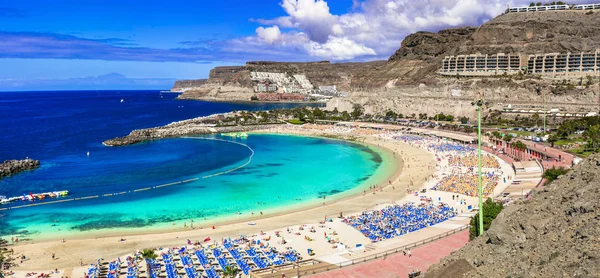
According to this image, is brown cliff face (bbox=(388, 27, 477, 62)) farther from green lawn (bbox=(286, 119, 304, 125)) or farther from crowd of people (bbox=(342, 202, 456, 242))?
crowd of people (bbox=(342, 202, 456, 242))

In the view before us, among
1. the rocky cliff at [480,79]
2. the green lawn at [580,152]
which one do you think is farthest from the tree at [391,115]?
the green lawn at [580,152]

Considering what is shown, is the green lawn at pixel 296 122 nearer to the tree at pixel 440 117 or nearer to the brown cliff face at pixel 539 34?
the tree at pixel 440 117

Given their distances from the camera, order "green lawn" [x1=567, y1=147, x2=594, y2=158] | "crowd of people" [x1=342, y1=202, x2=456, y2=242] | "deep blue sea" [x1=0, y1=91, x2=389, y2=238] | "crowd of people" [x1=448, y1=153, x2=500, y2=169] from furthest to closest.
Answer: "crowd of people" [x1=448, y1=153, x2=500, y2=169], "green lawn" [x1=567, y1=147, x2=594, y2=158], "deep blue sea" [x1=0, y1=91, x2=389, y2=238], "crowd of people" [x1=342, y1=202, x2=456, y2=242]

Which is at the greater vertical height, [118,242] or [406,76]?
[406,76]

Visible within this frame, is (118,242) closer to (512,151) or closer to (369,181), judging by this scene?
(369,181)

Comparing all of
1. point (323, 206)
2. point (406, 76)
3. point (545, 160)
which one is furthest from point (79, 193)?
point (406, 76)

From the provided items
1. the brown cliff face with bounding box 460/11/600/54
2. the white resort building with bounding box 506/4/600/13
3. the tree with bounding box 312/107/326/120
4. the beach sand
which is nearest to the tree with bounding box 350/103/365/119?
the tree with bounding box 312/107/326/120
